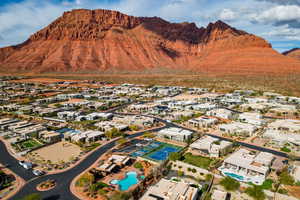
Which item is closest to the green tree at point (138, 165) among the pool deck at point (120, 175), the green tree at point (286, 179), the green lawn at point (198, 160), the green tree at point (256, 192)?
the pool deck at point (120, 175)

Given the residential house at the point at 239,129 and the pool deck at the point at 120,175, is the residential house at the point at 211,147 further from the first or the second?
the pool deck at the point at 120,175

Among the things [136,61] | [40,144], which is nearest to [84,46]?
[136,61]

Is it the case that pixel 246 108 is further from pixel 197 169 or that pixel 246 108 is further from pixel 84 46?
pixel 84 46

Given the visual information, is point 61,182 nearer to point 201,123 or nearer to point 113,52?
point 201,123

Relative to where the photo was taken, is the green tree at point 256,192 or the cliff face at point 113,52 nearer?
the green tree at point 256,192

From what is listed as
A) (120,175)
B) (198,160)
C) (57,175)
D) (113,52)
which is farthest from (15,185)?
(113,52)

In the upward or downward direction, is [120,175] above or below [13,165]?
below

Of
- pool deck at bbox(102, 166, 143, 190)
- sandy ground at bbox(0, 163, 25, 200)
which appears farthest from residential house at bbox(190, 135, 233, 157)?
sandy ground at bbox(0, 163, 25, 200)
